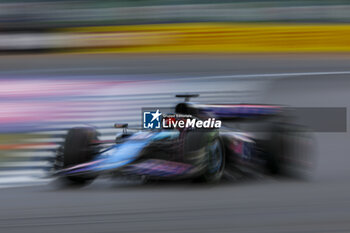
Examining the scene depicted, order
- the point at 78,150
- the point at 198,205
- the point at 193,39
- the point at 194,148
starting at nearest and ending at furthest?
the point at 198,205
the point at 194,148
the point at 78,150
the point at 193,39

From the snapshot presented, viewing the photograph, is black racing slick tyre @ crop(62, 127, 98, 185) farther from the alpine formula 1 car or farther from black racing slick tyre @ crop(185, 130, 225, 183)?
black racing slick tyre @ crop(185, 130, 225, 183)

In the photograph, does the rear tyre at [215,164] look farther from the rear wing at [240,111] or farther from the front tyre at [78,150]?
the front tyre at [78,150]

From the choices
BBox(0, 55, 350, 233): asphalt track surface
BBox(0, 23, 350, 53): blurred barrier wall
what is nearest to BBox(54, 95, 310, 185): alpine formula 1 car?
BBox(0, 55, 350, 233): asphalt track surface

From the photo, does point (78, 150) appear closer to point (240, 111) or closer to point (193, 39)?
point (240, 111)

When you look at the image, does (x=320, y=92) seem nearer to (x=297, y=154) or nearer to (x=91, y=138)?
(x=297, y=154)

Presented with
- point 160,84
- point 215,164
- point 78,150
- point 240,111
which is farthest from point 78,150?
point 160,84

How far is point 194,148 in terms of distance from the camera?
3.91 metres

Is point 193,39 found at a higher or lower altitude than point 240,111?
higher

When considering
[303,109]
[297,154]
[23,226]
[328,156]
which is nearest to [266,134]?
[297,154]

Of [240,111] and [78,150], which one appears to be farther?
[240,111]

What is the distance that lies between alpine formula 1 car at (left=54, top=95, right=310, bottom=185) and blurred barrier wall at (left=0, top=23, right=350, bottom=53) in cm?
723

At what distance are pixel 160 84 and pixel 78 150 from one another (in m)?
4.85

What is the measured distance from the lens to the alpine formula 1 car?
393 cm

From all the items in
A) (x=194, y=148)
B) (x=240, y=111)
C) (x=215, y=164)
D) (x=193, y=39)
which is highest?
(x=193, y=39)
